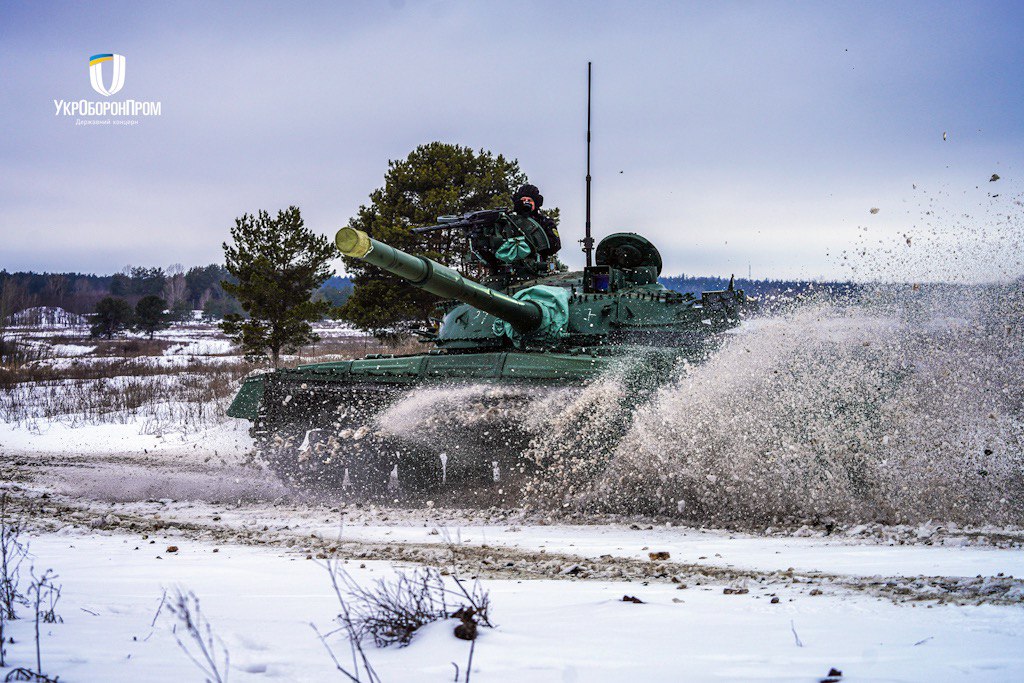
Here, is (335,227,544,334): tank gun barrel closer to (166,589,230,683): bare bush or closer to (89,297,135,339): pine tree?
(166,589,230,683): bare bush

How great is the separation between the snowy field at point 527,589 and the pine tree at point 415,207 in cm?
1578

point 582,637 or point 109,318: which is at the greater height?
point 109,318

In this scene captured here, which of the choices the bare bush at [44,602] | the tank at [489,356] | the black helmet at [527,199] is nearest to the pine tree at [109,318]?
the tank at [489,356]

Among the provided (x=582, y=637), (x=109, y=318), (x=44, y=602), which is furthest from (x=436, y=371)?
(x=109, y=318)

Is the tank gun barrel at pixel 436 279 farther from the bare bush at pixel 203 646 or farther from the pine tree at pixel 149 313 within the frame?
the pine tree at pixel 149 313

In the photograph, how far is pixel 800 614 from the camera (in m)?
3.79

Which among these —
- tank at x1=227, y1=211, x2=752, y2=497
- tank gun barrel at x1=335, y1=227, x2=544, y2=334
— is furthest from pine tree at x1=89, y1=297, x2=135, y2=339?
tank gun barrel at x1=335, y1=227, x2=544, y2=334

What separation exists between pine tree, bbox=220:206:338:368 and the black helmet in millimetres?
15792

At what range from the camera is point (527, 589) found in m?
4.61

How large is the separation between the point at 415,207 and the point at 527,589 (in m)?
22.0

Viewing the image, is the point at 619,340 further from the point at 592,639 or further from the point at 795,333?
the point at 592,639

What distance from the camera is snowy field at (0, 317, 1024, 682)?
3080mm

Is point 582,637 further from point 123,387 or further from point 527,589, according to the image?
point 123,387

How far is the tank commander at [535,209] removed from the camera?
10.8 meters
